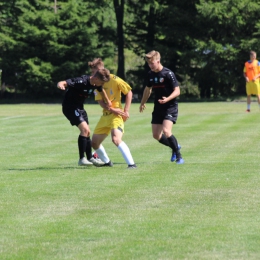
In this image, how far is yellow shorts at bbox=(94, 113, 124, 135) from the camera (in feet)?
43.4

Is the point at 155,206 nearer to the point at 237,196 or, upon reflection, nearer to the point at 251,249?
the point at 237,196

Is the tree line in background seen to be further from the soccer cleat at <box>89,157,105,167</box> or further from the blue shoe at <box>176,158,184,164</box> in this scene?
the soccer cleat at <box>89,157,105,167</box>

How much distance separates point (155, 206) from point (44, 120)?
58.4 feet

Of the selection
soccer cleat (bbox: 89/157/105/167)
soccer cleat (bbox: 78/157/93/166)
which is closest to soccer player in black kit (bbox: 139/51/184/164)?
soccer cleat (bbox: 89/157/105/167)

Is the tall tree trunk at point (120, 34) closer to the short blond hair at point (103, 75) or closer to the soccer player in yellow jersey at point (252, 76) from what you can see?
the soccer player in yellow jersey at point (252, 76)

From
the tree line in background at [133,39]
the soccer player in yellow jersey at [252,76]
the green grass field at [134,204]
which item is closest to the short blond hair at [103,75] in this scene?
the green grass field at [134,204]

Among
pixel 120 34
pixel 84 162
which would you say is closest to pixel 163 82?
pixel 84 162

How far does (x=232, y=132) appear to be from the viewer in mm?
20500

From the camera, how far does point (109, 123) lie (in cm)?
1334

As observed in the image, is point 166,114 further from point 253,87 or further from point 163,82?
point 253,87

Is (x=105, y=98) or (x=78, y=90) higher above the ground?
(x=78, y=90)

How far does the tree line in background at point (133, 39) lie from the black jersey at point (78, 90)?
105 feet

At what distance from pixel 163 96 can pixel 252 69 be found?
15.2 metres

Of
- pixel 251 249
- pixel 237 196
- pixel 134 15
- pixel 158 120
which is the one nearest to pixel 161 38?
pixel 134 15
